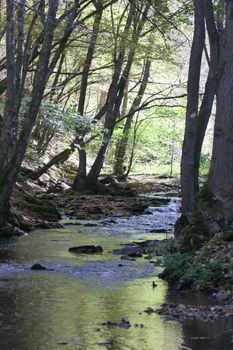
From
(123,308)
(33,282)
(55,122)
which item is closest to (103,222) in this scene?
(55,122)

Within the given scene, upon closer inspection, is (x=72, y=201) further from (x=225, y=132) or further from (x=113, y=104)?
(x=225, y=132)

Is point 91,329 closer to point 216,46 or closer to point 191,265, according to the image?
point 191,265

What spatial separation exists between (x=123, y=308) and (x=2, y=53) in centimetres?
2312

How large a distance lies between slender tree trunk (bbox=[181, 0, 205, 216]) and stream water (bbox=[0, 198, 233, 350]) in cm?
199

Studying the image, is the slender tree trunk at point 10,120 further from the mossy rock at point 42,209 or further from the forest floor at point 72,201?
the mossy rock at point 42,209

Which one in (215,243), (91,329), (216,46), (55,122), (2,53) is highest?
(2,53)

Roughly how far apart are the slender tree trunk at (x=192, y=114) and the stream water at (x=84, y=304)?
1.99 m

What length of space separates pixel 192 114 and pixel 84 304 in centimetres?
676

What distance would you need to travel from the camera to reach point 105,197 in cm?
2255

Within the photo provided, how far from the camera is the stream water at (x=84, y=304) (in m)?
5.66

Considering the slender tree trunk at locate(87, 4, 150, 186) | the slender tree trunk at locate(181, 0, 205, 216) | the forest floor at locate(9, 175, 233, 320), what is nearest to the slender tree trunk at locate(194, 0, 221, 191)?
the slender tree trunk at locate(181, 0, 205, 216)

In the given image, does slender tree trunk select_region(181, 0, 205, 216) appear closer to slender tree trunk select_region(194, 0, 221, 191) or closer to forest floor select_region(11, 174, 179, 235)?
slender tree trunk select_region(194, 0, 221, 191)

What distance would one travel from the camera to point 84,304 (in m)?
7.21

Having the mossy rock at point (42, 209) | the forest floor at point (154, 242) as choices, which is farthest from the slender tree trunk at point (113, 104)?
the mossy rock at point (42, 209)
